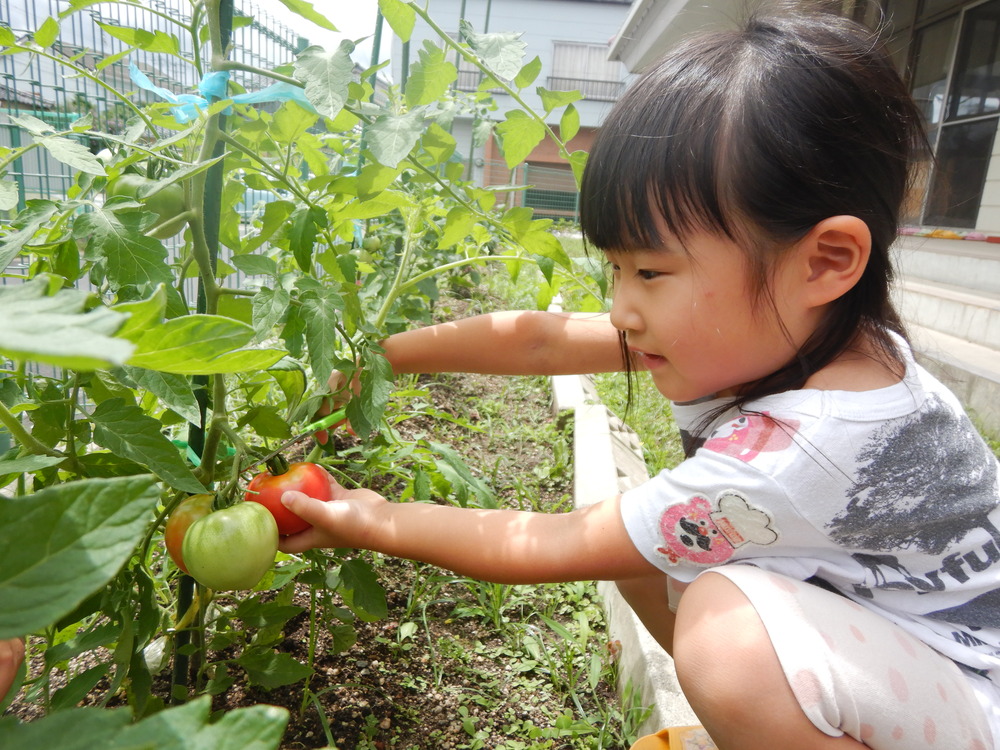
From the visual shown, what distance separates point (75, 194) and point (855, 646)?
117 cm

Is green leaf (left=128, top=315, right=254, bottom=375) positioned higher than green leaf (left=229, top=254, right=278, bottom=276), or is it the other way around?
green leaf (left=128, top=315, right=254, bottom=375)

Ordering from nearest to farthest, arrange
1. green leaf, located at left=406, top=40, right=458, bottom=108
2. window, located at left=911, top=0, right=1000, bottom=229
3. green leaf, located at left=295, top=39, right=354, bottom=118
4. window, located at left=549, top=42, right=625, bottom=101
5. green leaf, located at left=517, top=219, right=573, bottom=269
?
green leaf, located at left=295, top=39, right=354, bottom=118 → green leaf, located at left=406, top=40, right=458, bottom=108 → green leaf, located at left=517, top=219, right=573, bottom=269 → window, located at left=911, top=0, right=1000, bottom=229 → window, located at left=549, top=42, right=625, bottom=101

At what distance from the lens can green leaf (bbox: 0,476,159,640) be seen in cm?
29

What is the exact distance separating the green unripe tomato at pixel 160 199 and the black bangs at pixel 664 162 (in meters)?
0.54

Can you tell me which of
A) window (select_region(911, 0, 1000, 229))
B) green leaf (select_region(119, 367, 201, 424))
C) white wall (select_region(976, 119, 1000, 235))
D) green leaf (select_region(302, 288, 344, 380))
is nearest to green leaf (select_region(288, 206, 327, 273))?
green leaf (select_region(302, 288, 344, 380))

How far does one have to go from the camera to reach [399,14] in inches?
37.5

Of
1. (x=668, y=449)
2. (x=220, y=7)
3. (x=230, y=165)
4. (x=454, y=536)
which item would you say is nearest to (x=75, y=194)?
(x=230, y=165)

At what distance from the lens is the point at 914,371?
108cm

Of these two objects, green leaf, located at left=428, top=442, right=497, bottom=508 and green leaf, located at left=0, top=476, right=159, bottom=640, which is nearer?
green leaf, located at left=0, top=476, right=159, bottom=640

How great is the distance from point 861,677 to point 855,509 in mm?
202

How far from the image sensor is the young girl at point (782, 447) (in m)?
0.90

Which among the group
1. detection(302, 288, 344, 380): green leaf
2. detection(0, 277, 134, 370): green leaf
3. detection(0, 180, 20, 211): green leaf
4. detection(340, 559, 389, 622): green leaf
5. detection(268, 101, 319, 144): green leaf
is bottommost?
detection(340, 559, 389, 622): green leaf

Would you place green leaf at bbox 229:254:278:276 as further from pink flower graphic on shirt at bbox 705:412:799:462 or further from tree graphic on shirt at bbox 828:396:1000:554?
tree graphic on shirt at bbox 828:396:1000:554

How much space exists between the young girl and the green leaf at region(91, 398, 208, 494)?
268 millimetres
